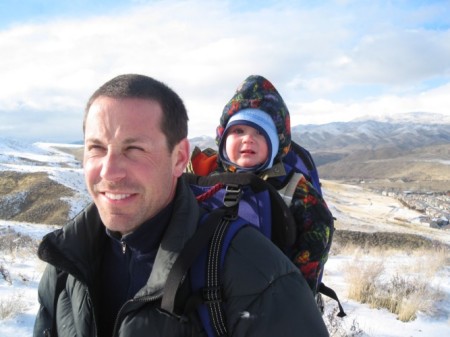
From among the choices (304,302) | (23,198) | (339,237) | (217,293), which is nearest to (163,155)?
(217,293)

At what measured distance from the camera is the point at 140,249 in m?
1.80

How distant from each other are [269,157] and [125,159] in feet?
4.40

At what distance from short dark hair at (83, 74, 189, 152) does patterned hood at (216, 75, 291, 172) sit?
3.71 ft

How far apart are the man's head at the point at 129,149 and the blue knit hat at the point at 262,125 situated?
3.65 ft

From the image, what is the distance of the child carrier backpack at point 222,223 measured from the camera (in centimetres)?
151

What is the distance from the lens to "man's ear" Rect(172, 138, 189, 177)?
1889 mm

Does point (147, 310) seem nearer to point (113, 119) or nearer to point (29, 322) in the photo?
point (113, 119)

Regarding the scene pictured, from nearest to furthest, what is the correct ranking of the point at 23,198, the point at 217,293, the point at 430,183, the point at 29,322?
1. the point at 217,293
2. the point at 29,322
3. the point at 23,198
4. the point at 430,183

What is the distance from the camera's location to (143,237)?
178cm

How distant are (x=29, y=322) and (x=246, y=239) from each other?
327 centimetres

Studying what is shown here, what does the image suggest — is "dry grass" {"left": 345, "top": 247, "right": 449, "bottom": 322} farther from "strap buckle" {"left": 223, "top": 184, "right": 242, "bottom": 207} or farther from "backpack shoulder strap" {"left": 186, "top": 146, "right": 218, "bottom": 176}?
"strap buckle" {"left": 223, "top": 184, "right": 242, "bottom": 207}

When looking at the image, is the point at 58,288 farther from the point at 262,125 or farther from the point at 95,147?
the point at 262,125

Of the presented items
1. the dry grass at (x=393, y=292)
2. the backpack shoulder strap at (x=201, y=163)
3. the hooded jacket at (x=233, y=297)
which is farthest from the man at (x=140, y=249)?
the dry grass at (x=393, y=292)

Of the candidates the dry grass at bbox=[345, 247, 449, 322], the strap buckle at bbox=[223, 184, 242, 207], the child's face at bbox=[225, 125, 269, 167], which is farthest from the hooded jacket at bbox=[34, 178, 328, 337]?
the dry grass at bbox=[345, 247, 449, 322]
